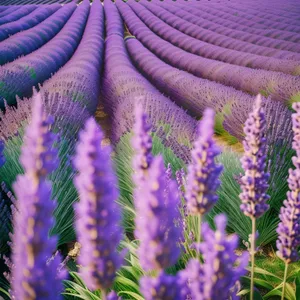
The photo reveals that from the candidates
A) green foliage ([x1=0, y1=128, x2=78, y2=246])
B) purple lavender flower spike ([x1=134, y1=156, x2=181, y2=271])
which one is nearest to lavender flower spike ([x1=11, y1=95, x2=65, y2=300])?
purple lavender flower spike ([x1=134, y1=156, x2=181, y2=271])

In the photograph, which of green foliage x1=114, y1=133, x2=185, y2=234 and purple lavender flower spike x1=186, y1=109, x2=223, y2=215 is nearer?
purple lavender flower spike x1=186, y1=109, x2=223, y2=215

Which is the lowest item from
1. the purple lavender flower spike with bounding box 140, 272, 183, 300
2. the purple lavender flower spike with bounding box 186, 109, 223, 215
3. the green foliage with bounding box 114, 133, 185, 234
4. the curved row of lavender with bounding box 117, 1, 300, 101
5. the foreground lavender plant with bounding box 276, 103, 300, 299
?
the curved row of lavender with bounding box 117, 1, 300, 101

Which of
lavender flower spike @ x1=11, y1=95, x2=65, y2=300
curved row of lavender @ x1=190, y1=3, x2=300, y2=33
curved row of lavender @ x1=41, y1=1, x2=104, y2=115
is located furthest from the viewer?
curved row of lavender @ x1=190, y1=3, x2=300, y2=33

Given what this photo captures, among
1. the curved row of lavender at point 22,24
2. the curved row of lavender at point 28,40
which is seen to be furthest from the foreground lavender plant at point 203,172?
the curved row of lavender at point 22,24

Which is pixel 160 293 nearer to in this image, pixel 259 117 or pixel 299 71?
pixel 259 117

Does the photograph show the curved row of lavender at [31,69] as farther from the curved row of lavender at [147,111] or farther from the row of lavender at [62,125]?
the curved row of lavender at [147,111]

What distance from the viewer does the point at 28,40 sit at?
10.8 meters

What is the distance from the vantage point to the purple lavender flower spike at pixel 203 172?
0.84 metres

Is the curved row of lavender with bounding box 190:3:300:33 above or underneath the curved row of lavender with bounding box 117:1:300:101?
underneath

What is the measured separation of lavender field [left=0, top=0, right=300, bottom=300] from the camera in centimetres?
69

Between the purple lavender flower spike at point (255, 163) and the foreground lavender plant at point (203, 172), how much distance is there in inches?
8.8

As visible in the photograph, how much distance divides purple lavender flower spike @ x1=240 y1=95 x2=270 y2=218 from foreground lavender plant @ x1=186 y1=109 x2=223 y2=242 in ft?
0.73

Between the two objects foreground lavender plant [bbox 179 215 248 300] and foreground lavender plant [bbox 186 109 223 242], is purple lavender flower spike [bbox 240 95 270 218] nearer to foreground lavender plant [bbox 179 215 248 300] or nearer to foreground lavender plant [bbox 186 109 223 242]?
foreground lavender plant [bbox 186 109 223 242]

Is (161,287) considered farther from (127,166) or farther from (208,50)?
(208,50)
